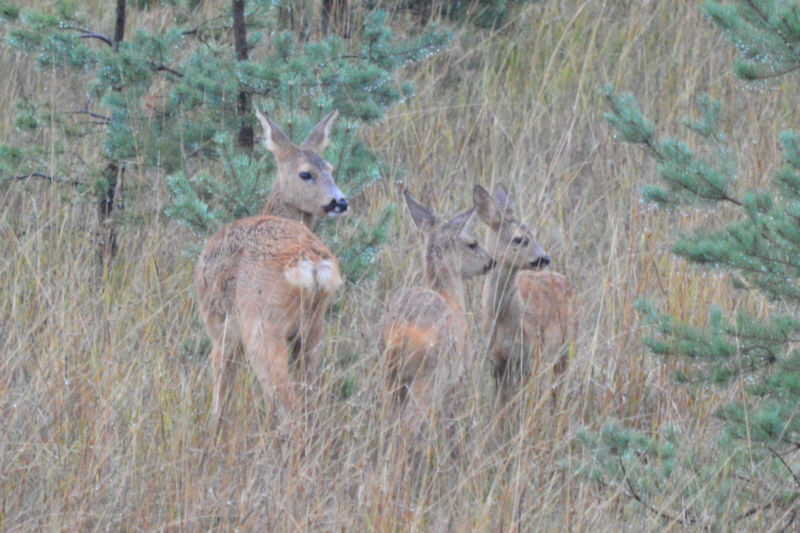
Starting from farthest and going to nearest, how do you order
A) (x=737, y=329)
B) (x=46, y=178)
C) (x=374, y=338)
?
(x=46, y=178) < (x=374, y=338) < (x=737, y=329)

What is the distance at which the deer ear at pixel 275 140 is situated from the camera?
618cm

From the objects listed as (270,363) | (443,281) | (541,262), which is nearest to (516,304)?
(541,262)

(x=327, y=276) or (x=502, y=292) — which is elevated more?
(x=327, y=276)

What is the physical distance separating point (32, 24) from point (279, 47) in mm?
1213

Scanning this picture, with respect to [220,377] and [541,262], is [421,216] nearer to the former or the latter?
[541,262]

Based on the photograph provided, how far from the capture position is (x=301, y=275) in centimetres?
509

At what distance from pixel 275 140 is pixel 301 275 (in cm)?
137

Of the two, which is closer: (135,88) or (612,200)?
(135,88)

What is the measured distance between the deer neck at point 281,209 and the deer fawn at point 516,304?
94cm

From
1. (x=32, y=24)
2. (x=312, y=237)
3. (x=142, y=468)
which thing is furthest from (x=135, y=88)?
(x=142, y=468)

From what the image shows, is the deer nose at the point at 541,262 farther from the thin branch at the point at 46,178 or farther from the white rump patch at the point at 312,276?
the thin branch at the point at 46,178

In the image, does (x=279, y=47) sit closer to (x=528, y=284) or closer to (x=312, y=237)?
(x=312, y=237)

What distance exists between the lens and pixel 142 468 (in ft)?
13.4

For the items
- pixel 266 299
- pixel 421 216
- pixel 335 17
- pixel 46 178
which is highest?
Answer: pixel 335 17
